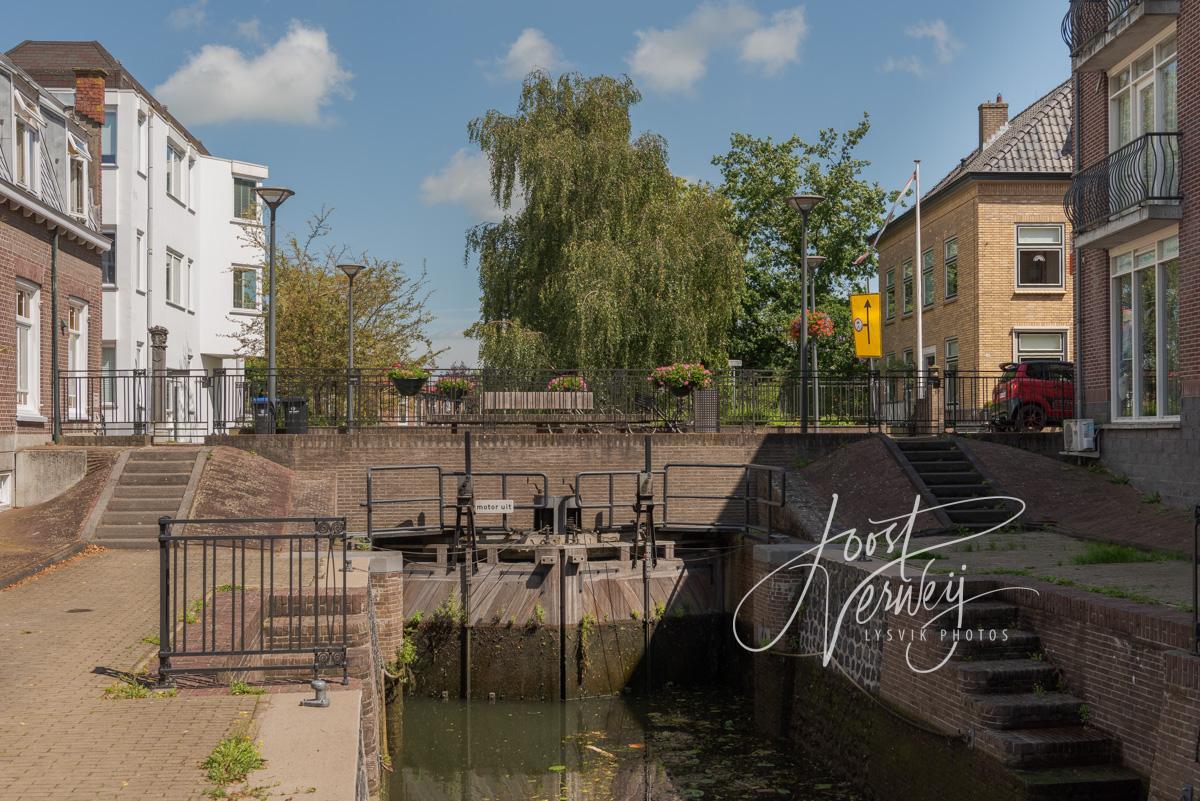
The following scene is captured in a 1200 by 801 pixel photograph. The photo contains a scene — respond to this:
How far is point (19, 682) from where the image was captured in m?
8.66

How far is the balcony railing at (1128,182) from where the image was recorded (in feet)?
57.9

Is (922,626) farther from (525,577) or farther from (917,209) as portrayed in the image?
(917,209)

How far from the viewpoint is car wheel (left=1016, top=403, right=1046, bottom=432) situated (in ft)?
79.7

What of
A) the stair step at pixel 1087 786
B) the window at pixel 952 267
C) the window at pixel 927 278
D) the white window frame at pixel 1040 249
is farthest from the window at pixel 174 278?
the stair step at pixel 1087 786

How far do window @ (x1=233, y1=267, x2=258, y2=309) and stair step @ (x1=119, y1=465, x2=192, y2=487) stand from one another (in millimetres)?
22609

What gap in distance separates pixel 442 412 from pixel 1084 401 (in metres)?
12.9

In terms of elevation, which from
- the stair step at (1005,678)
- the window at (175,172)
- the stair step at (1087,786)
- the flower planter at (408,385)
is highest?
the window at (175,172)

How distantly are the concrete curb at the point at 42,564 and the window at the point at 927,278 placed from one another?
28.8m

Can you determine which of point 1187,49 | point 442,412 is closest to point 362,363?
point 442,412

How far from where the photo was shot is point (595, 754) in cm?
1290

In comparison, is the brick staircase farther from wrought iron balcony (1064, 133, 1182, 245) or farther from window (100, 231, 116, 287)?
window (100, 231, 116, 287)

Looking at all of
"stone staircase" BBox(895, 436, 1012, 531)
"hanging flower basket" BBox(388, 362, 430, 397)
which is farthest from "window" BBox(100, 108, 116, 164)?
"stone staircase" BBox(895, 436, 1012, 531)

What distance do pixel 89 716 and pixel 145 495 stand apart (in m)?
11.4

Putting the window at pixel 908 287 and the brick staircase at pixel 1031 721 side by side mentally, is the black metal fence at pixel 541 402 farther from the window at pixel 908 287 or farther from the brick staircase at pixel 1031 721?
the window at pixel 908 287
